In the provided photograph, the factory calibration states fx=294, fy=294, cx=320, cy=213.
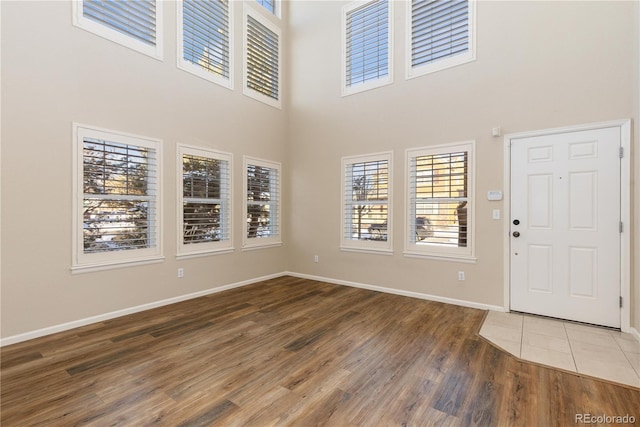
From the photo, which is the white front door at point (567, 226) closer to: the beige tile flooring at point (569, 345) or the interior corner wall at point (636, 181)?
the interior corner wall at point (636, 181)

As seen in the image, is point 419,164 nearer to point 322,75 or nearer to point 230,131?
point 322,75

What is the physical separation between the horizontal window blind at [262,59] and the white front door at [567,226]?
4164 mm

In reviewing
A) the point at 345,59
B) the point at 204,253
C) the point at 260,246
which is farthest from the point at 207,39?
the point at 260,246

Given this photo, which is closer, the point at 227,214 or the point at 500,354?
the point at 500,354

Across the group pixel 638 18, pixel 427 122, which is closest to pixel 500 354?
pixel 427 122

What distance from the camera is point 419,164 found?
14.4 feet

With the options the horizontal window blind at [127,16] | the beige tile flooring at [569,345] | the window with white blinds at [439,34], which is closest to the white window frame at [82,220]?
the horizontal window blind at [127,16]

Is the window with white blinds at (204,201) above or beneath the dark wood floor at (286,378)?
above


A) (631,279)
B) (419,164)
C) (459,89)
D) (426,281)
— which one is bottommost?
(426,281)

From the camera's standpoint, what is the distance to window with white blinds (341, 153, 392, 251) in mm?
4711

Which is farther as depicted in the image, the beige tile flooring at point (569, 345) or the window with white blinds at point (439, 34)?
the window with white blinds at point (439, 34)

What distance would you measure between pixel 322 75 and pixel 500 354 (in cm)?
495

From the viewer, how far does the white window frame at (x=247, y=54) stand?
5012mm

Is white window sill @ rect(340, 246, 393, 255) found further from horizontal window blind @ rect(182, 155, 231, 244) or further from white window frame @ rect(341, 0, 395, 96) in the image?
white window frame @ rect(341, 0, 395, 96)
